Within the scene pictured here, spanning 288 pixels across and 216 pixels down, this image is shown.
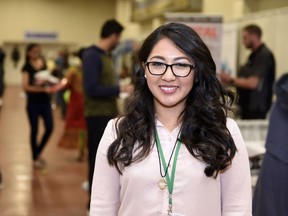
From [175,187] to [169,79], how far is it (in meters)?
0.31

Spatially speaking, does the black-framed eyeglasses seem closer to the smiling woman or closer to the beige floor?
the smiling woman

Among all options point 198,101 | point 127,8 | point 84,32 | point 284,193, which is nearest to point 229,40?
point 284,193

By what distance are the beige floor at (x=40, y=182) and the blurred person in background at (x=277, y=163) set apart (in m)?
2.58

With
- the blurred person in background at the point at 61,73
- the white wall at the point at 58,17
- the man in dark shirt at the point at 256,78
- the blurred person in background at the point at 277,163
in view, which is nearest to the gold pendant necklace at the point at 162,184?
the blurred person in background at the point at 277,163

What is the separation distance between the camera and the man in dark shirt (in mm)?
5520

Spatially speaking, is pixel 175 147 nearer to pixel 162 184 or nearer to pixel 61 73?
pixel 162 184

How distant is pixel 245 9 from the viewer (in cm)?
887

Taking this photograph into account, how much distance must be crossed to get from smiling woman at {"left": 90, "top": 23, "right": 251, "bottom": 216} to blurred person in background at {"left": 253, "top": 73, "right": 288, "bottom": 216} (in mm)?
851

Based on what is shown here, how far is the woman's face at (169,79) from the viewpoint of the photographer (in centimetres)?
162

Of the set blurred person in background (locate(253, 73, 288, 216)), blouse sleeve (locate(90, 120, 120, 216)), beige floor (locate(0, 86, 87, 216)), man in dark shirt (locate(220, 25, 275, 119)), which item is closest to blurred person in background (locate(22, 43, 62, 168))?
beige floor (locate(0, 86, 87, 216))

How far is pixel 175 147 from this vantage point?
166 centimetres

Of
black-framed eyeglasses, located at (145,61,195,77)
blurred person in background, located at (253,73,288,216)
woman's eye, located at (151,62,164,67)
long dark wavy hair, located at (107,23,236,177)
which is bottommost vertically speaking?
blurred person in background, located at (253,73,288,216)

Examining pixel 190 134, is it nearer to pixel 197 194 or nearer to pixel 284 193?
pixel 197 194

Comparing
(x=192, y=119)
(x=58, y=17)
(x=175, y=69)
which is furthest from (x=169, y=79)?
(x=58, y=17)
